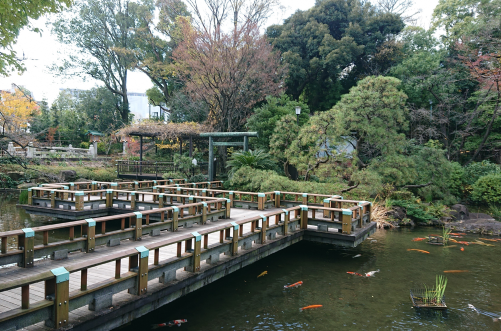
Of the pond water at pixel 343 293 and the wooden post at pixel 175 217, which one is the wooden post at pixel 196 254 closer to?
the pond water at pixel 343 293

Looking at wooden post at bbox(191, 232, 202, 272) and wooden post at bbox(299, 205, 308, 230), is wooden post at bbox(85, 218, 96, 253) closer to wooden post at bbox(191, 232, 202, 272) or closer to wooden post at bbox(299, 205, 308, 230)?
wooden post at bbox(191, 232, 202, 272)

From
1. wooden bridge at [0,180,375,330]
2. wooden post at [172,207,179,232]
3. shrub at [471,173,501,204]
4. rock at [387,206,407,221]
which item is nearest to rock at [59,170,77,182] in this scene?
wooden bridge at [0,180,375,330]

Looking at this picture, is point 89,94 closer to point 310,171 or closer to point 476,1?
point 310,171

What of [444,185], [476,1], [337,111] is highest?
[476,1]

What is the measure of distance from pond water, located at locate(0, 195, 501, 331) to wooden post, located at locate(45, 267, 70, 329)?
1.96 meters

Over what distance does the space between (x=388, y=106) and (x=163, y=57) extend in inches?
924

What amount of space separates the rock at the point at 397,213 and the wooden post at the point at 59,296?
42.7ft

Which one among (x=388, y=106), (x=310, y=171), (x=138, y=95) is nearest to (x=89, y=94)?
(x=310, y=171)

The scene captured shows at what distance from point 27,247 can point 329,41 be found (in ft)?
72.2

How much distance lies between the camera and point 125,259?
5.96m

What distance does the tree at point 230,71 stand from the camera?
18.9 meters

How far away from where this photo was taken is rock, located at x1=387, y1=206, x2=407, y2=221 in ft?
45.3

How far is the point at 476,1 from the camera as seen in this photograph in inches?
882

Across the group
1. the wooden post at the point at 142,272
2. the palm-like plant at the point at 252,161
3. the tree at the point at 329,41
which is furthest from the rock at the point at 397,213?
the wooden post at the point at 142,272
